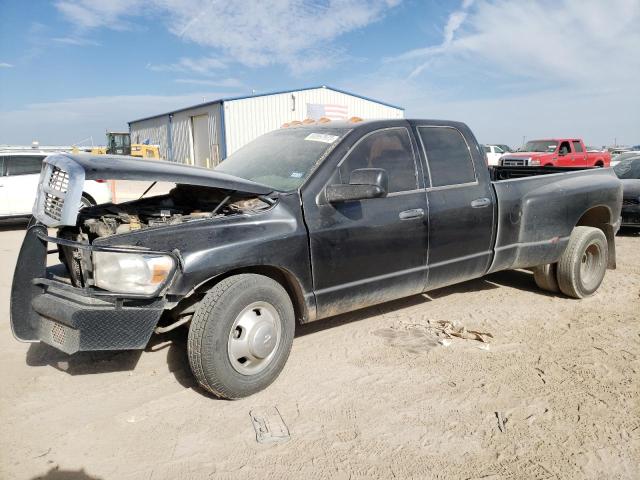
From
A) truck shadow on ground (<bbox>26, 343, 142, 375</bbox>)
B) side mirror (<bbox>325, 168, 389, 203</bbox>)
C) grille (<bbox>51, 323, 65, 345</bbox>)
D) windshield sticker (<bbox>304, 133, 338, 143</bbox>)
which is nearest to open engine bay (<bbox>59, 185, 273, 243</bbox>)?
side mirror (<bbox>325, 168, 389, 203</bbox>)

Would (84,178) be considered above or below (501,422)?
above

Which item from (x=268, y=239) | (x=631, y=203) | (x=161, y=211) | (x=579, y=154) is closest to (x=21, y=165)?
(x=161, y=211)

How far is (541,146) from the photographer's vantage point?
63.7ft

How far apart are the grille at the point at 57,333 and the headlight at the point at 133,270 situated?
1.29 feet

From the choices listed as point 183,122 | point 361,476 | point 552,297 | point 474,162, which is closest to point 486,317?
point 552,297

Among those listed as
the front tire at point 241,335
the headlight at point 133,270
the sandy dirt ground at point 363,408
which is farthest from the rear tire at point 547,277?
the headlight at point 133,270

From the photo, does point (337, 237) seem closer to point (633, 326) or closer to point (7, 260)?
point (633, 326)

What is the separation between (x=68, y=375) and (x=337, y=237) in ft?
7.05

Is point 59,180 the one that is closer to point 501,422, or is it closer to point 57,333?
point 57,333

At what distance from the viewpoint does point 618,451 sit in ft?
8.27

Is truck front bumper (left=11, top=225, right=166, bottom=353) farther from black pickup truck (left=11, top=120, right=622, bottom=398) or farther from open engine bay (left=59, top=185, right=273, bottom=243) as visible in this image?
open engine bay (left=59, top=185, right=273, bottom=243)

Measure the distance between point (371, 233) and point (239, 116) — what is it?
954 inches

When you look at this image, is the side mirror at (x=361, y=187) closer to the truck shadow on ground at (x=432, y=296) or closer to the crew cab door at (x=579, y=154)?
the truck shadow on ground at (x=432, y=296)

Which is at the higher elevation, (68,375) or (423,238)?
(423,238)
